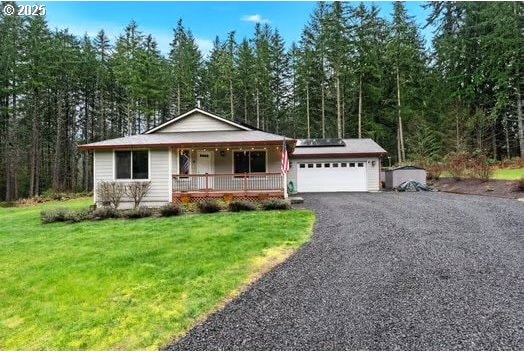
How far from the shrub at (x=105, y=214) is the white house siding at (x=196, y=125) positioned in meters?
5.44

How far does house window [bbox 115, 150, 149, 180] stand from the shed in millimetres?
13238

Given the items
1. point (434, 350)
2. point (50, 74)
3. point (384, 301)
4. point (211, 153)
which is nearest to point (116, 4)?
point (211, 153)

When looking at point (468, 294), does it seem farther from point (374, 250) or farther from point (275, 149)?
point (275, 149)

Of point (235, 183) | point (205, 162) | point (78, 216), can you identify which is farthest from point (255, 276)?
point (205, 162)

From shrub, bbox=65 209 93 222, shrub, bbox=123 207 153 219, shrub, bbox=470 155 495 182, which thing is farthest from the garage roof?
shrub, bbox=65 209 93 222

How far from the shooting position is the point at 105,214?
1166 cm

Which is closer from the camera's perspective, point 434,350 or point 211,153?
point 434,350

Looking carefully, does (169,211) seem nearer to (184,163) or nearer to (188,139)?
(184,163)

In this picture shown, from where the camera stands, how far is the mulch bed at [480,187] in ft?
45.6

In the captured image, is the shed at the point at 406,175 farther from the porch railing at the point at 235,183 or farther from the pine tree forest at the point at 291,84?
the porch railing at the point at 235,183

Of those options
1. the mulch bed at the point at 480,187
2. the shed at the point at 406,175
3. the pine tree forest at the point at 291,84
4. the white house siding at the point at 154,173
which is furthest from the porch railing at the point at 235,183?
the pine tree forest at the point at 291,84

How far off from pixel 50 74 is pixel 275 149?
835 inches

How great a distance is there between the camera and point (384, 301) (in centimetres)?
394

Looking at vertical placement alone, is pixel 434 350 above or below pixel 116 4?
below
